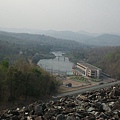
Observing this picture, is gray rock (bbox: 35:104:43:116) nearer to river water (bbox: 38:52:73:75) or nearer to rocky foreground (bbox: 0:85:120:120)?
rocky foreground (bbox: 0:85:120:120)

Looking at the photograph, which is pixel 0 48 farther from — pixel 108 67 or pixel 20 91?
pixel 20 91

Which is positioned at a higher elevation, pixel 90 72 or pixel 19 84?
pixel 19 84

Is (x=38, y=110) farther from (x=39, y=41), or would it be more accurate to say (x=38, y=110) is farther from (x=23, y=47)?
(x=39, y=41)

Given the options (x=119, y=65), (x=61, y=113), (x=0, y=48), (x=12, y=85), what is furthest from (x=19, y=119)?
(x=0, y=48)

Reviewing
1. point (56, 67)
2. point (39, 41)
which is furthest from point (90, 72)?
point (39, 41)

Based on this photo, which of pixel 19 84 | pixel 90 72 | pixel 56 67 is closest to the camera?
pixel 19 84

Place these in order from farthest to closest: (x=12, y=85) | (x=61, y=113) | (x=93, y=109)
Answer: (x=12, y=85), (x=93, y=109), (x=61, y=113)

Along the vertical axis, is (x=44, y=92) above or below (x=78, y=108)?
below

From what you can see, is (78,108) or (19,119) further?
(78,108)

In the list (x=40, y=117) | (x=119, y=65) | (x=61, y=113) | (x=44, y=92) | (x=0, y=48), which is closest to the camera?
(x=40, y=117)

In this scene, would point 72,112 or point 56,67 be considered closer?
point 72,112
